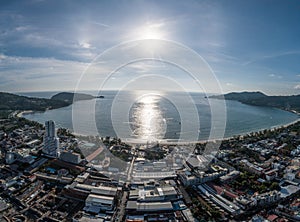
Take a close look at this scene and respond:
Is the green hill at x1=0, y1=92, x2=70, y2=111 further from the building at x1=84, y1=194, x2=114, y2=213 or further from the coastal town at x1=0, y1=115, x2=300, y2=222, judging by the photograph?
the building at x1=84, y1=194, x2=114, y2=213

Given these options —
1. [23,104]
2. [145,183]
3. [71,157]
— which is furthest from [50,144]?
[23,104]

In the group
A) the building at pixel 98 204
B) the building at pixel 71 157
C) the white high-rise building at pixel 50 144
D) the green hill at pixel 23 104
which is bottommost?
the building at pixel 98 204

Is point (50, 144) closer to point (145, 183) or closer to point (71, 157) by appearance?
point (71, 157)

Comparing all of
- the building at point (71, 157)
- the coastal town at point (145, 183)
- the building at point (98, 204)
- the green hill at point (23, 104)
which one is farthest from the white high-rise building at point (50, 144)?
the green hill at point (23, 104)

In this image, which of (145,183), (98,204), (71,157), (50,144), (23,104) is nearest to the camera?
(98,204)

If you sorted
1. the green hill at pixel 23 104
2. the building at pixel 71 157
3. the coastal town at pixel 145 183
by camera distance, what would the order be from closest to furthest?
the coastal town at pixel 145 183
the building at pixel 71 157
the green hill at pixel 23 104

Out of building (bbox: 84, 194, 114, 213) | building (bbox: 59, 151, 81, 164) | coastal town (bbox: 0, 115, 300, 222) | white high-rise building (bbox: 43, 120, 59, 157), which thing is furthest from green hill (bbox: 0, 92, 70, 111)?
building (bbox: 84, 194, 114, 213)

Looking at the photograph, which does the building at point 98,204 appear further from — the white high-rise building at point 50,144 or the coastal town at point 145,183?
the white high-rise building at point 50,144

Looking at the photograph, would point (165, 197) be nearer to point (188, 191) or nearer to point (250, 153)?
point (188, 191)

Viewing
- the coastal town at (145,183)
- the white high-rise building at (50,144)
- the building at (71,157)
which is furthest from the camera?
the white high-rise building at (50,144)
